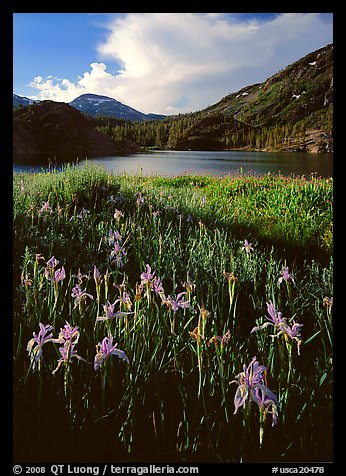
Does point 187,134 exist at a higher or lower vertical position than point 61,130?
higher

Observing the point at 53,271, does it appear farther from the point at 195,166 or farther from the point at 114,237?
the point at 195,166

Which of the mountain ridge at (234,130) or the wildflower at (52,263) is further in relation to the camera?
the mountain ridge at (234,130)

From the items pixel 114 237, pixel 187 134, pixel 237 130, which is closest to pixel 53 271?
pixel 114 237

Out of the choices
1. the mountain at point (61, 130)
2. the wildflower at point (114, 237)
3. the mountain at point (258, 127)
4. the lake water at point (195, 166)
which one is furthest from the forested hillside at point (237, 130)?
the wildflower at point (114, 237)

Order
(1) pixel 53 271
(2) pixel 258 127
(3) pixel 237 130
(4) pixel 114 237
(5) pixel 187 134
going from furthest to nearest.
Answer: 1. (3) pixel 237 130
2. (2) pixel 258 127
3. (5) pixel 187 134
4. (4) pixel 114 237
5. (1) pixel 53 271

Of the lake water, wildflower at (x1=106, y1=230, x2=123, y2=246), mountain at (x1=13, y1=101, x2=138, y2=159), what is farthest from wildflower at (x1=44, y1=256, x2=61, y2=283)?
mountain at (x1=13, y1=101, x2=138, y2=159)

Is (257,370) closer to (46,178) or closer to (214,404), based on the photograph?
(214,404)

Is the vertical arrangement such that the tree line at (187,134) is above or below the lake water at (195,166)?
above

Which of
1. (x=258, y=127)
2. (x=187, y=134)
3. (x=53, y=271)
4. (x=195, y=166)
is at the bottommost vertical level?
(x=53, y=271)

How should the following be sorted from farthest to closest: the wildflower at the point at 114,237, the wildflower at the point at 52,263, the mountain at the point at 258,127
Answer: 1. the mountain at the point at 258,127
2. the wildflower at the point at 114,237
3. the wildflower at the point at 52,263

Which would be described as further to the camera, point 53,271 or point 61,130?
point 61,130

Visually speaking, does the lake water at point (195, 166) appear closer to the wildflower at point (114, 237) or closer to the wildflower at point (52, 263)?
the wildflower at point (114, 237)
